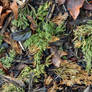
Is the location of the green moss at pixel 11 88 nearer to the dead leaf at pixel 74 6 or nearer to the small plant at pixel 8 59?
the small plant at pixel 8 59

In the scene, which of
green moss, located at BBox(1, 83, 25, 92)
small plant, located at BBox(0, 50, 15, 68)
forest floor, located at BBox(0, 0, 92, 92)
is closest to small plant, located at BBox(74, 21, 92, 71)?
forest floor, located at BBox(0, 0, 92, 92)

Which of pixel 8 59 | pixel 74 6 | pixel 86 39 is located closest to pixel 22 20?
pixel 8 59

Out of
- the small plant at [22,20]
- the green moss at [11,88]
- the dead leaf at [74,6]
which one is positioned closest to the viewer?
the dead leaf at [74,6]

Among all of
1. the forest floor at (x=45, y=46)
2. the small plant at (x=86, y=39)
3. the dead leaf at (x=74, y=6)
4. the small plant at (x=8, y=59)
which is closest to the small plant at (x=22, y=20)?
the forest floor at (x=45, y=46)

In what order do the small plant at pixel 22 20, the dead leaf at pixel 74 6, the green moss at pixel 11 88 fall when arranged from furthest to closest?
the green moss at pixel 11 88 < the small plant at pixel 22 20 < the dead leaf at pixel 74 6

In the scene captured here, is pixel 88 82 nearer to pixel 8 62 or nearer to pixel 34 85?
pixel 34 85

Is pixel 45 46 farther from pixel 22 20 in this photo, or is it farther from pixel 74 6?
pixel 74 6

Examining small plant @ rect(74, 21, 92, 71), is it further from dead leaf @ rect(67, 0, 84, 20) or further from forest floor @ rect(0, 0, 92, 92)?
dead leaf @ rect(67, 0, 84, 20)

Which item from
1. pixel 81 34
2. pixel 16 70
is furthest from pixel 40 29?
pixel 16 70

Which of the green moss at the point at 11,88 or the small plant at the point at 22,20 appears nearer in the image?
the small plant at the point at 22,20
